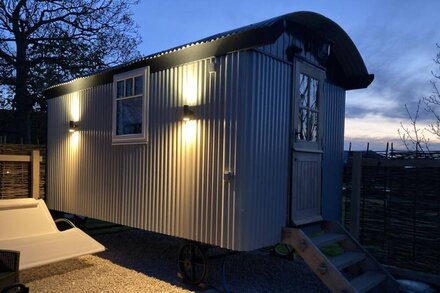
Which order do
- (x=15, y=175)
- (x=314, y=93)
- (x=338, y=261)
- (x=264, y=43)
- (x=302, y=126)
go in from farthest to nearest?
(x=15, y=175) < (x=314, y=93) < (x=302, y=126) < (x=338, y=261) < (x=264, y=43)

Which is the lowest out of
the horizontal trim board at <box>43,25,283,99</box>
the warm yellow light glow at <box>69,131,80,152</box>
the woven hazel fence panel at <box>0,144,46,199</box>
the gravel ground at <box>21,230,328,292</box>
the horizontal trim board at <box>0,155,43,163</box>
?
the gravel ground at <box>21,230,328,292</box>

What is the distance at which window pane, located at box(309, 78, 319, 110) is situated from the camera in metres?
5.48

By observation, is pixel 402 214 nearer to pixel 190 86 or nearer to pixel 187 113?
pixel 187 113

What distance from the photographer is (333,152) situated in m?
6.29

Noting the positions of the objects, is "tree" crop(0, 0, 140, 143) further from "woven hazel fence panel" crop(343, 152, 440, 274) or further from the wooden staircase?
"woven hazel fence panel" crop(343, 152, 440, 274)

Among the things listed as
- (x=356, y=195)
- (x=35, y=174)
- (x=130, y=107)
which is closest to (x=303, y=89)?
(x=356, y=195)

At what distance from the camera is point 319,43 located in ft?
18.1

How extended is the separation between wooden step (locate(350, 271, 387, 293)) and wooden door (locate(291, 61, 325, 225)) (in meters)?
0.95

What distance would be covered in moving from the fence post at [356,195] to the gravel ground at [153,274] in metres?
0.99

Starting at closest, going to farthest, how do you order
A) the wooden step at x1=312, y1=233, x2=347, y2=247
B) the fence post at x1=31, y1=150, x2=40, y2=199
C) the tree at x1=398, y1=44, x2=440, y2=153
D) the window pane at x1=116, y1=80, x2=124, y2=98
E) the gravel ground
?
1. the wooden step at x1=312, y1=233, x2=347, y2=247
2. the gravel ground
3. the window pane at x1=116, y1=80, x2=124, y2=98
4. the fence post at x1=31, y1=150, x2=40, y2=199
5. the tree at x1=398, y1=44, x2=440, y2=153

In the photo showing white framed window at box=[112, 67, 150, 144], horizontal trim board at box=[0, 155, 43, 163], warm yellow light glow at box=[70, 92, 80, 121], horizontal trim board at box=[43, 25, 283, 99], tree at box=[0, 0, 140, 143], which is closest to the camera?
horizontal trim board at box=[43, 25, 283, 99]

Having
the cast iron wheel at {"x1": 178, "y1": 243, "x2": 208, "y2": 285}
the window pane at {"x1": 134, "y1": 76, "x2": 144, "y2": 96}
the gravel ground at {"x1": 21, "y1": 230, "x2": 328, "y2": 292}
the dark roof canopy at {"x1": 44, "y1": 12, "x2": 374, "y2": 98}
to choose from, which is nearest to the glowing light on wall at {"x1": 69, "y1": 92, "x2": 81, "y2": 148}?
the dark roof canopy at {"x1": 44, "y1": 12, "x2": 374, "y2": 98}

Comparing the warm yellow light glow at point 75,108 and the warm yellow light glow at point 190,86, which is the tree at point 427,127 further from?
the warm yellow light glow at point 75,108

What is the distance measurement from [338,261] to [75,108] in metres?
5.54
